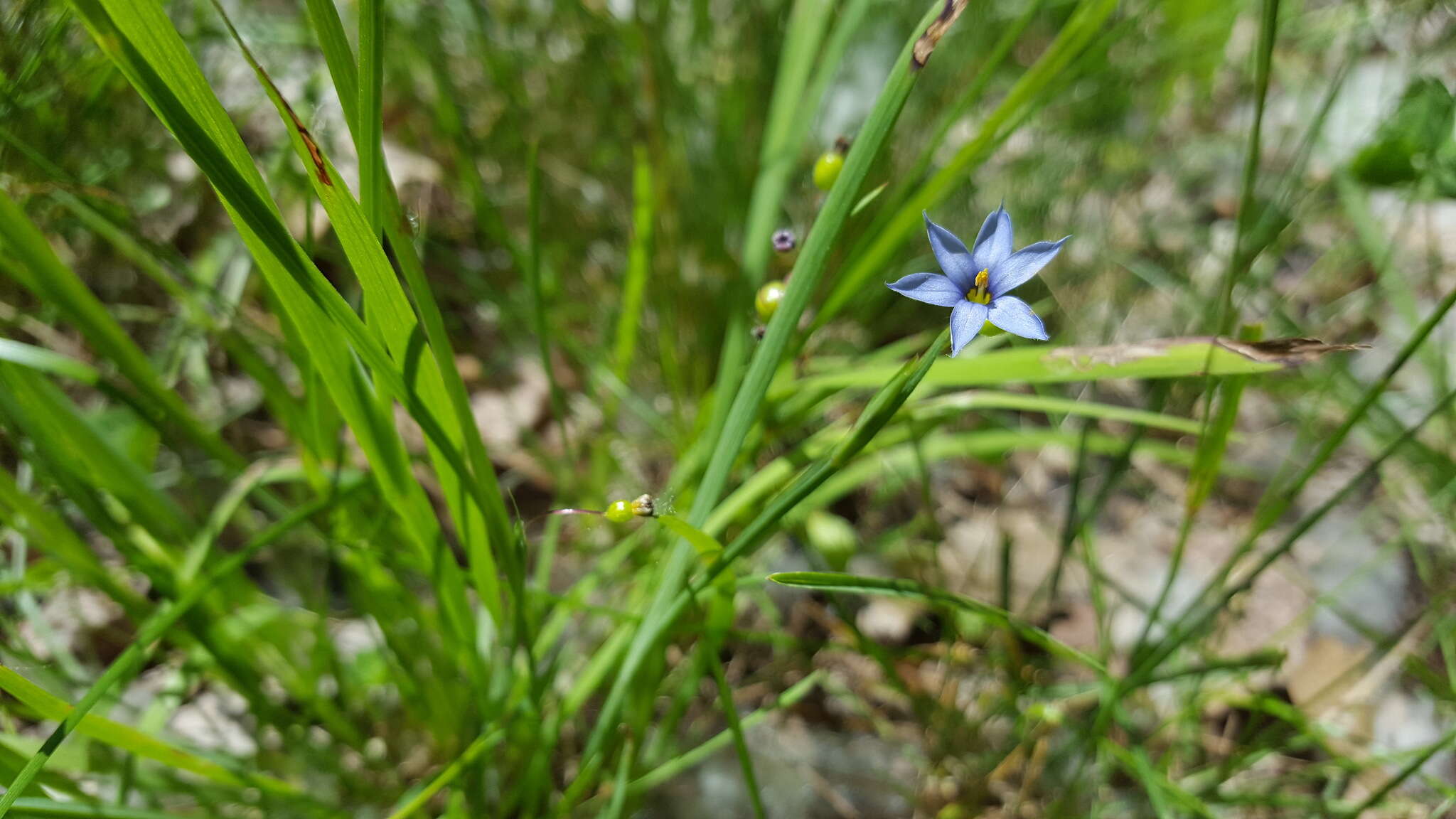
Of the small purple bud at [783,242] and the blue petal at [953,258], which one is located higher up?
the small purple bud at [783,242]

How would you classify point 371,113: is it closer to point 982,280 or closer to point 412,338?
point 412,338

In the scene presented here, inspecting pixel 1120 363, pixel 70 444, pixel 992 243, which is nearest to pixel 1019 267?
pixel 992 243

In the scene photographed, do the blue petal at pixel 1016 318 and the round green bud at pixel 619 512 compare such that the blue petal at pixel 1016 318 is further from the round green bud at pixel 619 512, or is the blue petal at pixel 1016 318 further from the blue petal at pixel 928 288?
the round green bud at pixel 619 512

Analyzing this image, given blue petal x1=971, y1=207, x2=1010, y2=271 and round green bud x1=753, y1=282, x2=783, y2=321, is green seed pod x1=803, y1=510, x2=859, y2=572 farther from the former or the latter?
blue petal x1=971, y1=207, x2=1010, y2=271

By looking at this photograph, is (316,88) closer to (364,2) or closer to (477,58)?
(477,58)

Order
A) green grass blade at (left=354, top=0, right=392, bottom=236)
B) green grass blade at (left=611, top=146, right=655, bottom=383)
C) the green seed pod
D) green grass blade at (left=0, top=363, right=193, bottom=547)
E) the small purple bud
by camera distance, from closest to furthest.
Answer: green grass blade at (left=354, top=0, right=392, bottom=236) < green grass blade at (left=0, top=363, right=193, bottom=547) < the small purple bud < green grass blade at (left=611, top=146, right=655, bottom=383) < the green seed pod

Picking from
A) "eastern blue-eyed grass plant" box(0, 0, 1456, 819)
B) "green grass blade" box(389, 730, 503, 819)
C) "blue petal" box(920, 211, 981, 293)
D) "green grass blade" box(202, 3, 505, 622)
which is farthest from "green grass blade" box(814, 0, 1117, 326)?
"green grass blade" box(389, 730, 503, 819)

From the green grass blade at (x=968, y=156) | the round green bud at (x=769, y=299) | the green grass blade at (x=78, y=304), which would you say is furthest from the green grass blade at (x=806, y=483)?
the green grass blade at (x=78, y=304)
